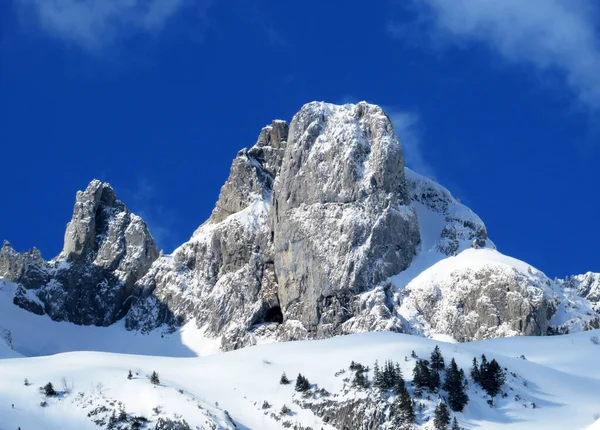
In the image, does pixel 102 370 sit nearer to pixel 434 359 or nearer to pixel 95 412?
pixel 95 412

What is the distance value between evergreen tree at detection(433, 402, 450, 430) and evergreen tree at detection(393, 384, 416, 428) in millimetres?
2107

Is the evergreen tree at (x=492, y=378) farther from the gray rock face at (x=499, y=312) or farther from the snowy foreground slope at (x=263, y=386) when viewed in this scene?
the gray rock face at (x=499, y=312)

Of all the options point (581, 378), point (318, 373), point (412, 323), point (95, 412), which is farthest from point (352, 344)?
point (412, 323)

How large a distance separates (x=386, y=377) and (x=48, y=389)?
31.2 meters

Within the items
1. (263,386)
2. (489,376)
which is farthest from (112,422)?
(489,376)

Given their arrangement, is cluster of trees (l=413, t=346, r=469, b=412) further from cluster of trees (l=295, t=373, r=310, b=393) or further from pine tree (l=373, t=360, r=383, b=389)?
cluster of trees (l=295, t=373, r=310, b=393)

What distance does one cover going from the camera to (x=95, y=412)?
117 meters

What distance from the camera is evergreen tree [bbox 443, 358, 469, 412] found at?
395 feet

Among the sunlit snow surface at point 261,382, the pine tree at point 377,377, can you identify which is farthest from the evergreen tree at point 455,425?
the pine tree at point 377,377

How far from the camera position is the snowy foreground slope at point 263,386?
117125 mm

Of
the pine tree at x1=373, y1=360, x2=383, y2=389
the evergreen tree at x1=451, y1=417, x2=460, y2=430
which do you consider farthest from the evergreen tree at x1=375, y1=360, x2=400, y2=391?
the evergreen tree at x1=451, y1=417, x2=460, y2=430

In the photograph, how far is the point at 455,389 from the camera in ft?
399

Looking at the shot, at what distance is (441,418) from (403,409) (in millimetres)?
3938

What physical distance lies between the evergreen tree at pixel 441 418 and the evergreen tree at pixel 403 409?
211 cm
